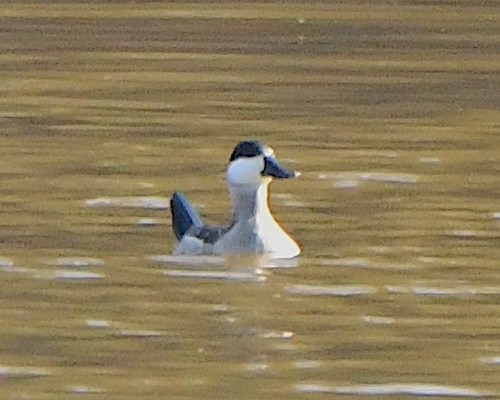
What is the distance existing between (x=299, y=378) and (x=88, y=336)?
1117mm

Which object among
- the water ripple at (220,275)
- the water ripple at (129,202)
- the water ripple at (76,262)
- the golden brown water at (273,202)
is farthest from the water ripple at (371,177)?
the water ripple at (76,262)

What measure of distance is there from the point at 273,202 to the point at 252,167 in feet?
3.73

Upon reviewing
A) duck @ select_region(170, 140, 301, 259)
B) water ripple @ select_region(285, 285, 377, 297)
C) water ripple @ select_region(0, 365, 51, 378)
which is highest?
duck @ select_region(170, 140, 301, 259)

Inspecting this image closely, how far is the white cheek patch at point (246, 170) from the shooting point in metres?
12.7

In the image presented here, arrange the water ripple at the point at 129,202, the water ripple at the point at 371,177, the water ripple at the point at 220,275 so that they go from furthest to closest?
the water ripple at the point at 371,177
the water ripple at the point at 129,202
the water ripple at the point at 220,275

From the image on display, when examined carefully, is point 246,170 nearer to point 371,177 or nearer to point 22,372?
point 371,177

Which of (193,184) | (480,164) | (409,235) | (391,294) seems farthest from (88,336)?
(480,164)

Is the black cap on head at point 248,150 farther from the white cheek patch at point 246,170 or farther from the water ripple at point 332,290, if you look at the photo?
the water ripple at point 332,290

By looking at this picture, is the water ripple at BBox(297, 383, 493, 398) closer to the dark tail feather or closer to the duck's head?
the dark tail feather

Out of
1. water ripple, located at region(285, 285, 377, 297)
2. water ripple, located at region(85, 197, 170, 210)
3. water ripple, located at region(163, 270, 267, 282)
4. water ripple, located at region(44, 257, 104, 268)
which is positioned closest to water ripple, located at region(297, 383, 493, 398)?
water ripple, located at region(285, 285, 377, 297)

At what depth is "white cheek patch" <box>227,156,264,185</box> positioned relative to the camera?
12.7 meters

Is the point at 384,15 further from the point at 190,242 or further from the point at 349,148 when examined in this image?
the point at 190,242

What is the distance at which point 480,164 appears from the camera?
48.3 feet

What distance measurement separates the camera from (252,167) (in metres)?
12.7
